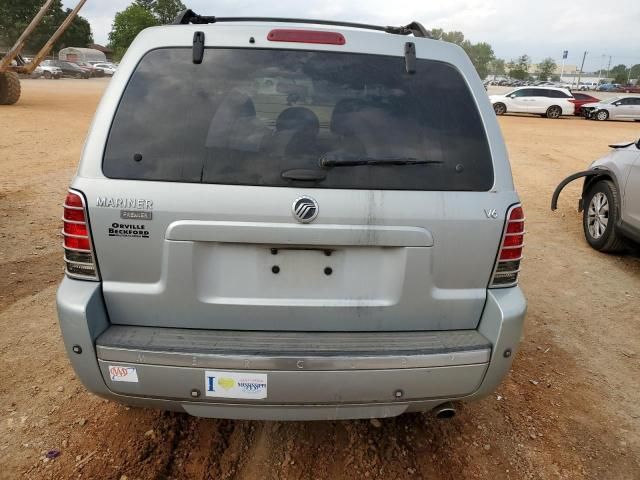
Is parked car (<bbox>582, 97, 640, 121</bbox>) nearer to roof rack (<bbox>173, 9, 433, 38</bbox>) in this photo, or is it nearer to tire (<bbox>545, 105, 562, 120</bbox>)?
tire (<bbox>545, 105, 562, 120</bbox>)

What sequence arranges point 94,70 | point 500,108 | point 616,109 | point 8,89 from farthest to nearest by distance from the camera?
1. point 94,70
2. point 500,108
3. point 616,109
4. point 8,89

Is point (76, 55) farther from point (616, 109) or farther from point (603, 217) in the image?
point (603, 217)

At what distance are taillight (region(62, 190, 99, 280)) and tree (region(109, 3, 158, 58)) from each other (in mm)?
84797

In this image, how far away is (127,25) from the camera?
80.5 m

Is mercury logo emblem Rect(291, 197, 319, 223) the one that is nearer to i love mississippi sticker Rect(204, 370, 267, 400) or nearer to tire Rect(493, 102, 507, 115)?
i love mississippi sticker Rect(204, 370, 267, 400)

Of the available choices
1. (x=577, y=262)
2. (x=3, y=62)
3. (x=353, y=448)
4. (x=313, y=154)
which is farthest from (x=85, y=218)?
(x=3, y=62)

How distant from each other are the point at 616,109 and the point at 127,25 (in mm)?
74223

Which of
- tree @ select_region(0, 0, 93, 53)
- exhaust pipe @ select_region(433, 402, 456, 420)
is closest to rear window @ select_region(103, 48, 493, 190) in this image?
exhaust pipe @ select_region(433, 402, 456, 420)

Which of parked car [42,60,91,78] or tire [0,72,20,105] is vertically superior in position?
tire [0,72,20,105]

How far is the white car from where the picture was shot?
2794 centimetres

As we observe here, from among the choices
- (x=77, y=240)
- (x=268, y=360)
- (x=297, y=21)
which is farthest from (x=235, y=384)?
(x=297, y=21)

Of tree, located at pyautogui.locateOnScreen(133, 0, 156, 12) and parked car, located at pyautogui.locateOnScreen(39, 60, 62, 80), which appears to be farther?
tree, located at pyautogui.locateOnScreen(133, 0, 156, 12)

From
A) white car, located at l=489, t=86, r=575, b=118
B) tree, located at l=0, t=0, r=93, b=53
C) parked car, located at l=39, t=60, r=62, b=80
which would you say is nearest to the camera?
white car, located at l=489, t=86, r=575, b=118

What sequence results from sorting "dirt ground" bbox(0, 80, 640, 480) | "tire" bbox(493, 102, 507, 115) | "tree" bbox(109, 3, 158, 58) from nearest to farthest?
"dirt ground" bbox(0, 80, 640, 480) < "tire" bbox(493, 102, 507, 115) < "tree" bbox(109, 3, 158, 58)
